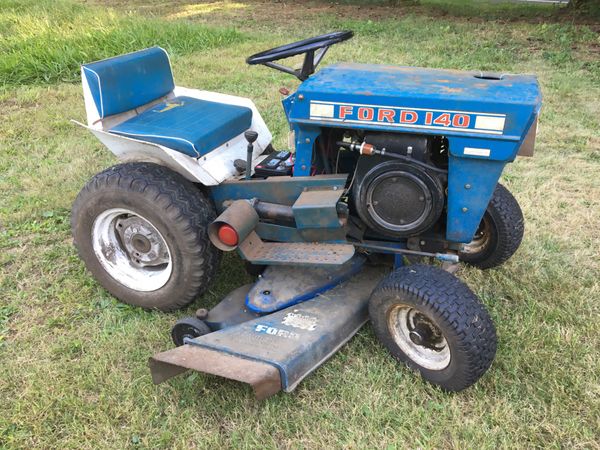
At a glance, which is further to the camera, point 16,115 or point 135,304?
point 16,115

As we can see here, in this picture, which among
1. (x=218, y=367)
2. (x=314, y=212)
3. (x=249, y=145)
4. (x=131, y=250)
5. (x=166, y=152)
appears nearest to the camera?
(x=218, y=367)

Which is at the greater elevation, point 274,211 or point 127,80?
point 127,80

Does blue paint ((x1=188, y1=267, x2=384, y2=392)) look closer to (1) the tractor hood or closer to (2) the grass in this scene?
(2) the grass

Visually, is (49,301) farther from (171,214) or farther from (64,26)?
(64,26)

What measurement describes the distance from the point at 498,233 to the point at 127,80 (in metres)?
2.19

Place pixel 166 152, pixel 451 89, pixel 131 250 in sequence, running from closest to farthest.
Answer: pixel 451 89 → pixel 166 152 → pixel 131 250

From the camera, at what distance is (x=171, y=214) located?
260 cm

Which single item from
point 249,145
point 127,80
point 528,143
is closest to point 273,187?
point 249,145

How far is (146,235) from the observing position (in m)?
2.81

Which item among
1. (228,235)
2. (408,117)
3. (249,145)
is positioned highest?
(408,117)

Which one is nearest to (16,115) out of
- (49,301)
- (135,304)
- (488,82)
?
(49,301)

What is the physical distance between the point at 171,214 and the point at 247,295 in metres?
0.54

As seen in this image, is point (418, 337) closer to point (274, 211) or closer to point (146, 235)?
point (274, 211)

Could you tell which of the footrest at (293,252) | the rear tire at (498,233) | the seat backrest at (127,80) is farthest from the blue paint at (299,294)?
the seat backrest at (127,80)
